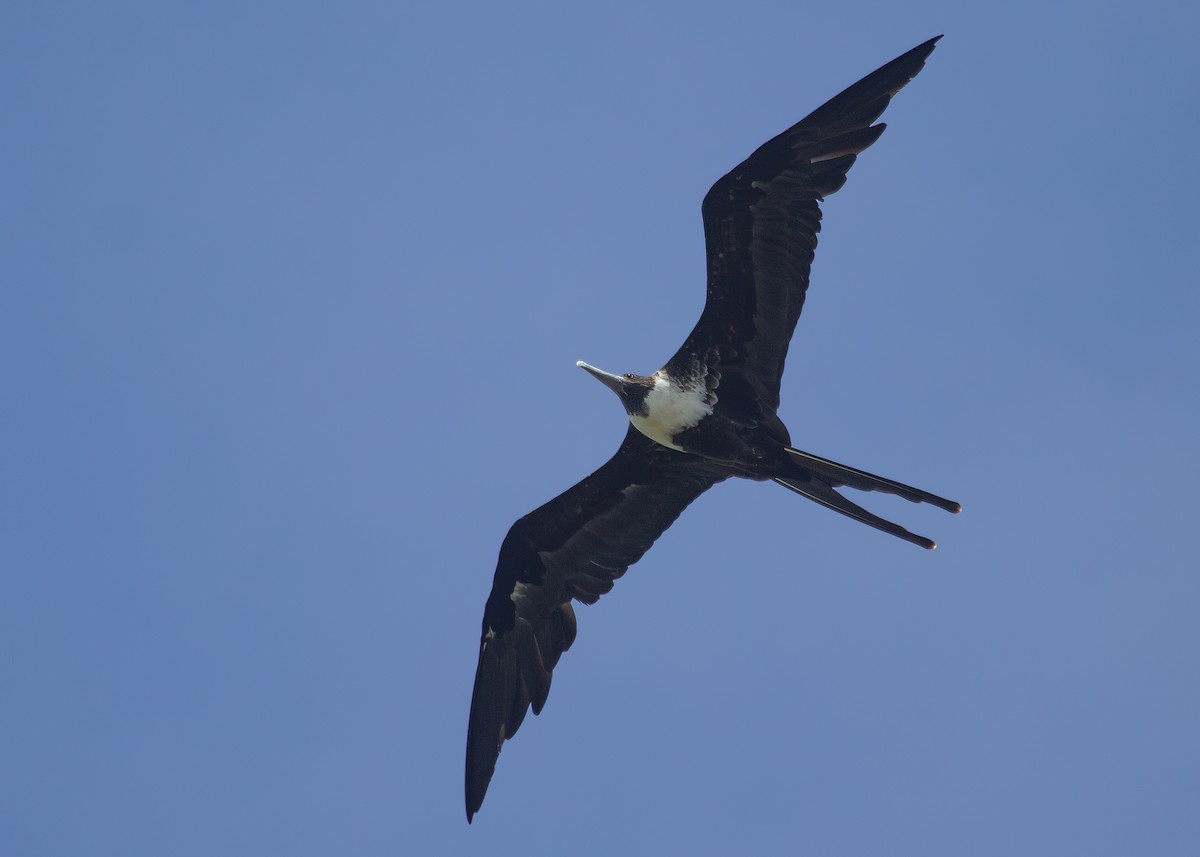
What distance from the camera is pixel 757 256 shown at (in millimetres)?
10508

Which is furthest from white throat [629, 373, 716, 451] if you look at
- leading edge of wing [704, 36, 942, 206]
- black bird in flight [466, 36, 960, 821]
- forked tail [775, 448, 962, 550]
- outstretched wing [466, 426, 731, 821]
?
leading edge of wing [704, 36, 942, 206]

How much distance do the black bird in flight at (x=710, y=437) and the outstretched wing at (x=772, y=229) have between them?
0.01 meters

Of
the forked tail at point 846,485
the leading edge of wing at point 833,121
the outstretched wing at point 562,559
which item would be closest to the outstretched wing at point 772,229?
the leading edge of wing at point 833,121

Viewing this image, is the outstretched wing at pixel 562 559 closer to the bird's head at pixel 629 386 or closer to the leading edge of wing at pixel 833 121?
the bird's head at pixel 629 386

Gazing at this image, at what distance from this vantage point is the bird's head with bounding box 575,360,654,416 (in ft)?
35.9

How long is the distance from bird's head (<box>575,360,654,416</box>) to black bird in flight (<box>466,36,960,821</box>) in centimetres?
1

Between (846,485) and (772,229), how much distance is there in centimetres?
200

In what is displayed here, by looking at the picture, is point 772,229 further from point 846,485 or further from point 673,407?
point 846,485

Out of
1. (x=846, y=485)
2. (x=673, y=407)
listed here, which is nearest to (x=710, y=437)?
(x=673, y=407)

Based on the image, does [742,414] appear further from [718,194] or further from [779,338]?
[718,194]

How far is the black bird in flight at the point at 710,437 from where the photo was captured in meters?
10.2

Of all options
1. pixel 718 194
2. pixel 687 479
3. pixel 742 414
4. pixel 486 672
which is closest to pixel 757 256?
pixel 718 194

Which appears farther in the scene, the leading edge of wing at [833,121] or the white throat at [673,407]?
the white throat at [673,407]

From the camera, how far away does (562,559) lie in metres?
11.6
